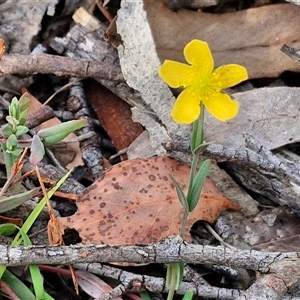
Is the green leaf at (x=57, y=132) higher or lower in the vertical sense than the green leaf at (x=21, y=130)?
lower

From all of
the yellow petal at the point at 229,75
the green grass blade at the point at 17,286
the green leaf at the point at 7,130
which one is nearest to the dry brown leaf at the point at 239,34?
the yellow petal at the point at 229,75

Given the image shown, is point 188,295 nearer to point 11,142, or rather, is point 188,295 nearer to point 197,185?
point 197,185

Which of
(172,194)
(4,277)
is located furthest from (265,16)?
(4,277)

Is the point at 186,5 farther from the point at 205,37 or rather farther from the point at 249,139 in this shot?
the point at 249,139

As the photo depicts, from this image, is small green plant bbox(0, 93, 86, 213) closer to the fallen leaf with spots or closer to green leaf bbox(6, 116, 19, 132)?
green leaf bbox(6, 116, 19, 132)

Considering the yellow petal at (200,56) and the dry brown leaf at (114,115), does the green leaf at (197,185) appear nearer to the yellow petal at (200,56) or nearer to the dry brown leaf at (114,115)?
the yellow petal at (200,56)

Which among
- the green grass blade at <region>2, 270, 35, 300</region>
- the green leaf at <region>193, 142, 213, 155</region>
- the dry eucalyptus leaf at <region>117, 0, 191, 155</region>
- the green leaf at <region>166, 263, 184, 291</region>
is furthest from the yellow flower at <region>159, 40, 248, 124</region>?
the green grass blade at <region>2, 270, 35, 300</region>

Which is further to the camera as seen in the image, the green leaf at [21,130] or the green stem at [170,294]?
the green leaf at [21,130]
